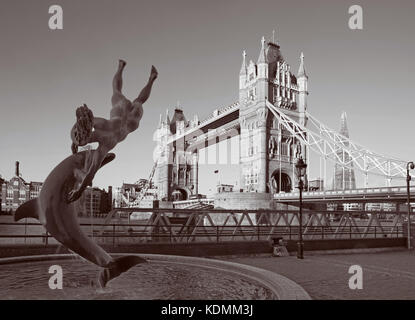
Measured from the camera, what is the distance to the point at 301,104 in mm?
65562

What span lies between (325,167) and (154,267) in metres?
50.6

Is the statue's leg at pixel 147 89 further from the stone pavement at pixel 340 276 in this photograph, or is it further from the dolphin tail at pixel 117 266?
the stone pavement at pixel 340 276

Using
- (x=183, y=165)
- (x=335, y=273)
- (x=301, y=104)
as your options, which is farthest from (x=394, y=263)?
(x=183, y=165)

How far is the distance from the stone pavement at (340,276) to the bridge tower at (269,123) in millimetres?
43799

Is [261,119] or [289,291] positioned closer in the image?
[289,291]

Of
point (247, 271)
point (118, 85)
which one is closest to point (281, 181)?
point (247, 271)

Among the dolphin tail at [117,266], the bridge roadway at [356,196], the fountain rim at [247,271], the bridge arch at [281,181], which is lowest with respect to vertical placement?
the fountain rim at [247,271]

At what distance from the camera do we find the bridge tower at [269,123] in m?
Result: 59.7

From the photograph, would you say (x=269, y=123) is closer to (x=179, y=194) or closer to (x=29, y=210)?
(x=179, y=194)

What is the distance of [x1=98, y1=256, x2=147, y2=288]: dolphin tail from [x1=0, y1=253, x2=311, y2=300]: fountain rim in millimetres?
2404

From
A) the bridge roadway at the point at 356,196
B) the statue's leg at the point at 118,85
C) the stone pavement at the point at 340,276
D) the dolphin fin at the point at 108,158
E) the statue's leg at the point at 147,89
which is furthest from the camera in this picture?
the bridge roadway at the point at 356,196

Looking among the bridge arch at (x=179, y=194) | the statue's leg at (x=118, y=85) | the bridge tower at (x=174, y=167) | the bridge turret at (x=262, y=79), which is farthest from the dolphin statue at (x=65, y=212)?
the bridge arch at (x=179, y=194)

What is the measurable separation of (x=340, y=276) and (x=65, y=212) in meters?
6.67
